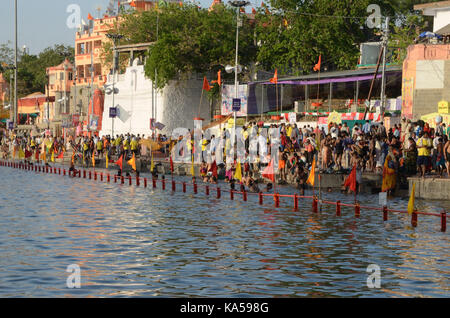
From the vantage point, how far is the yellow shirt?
92.5ft

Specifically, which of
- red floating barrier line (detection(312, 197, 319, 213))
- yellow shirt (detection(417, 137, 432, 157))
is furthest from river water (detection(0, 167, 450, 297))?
yellow shirt (detection(417, 137, 432, 157))

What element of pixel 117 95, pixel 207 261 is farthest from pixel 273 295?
pixel 117 95

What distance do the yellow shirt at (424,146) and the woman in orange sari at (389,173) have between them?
107 cm

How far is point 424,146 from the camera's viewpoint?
28.4 meters

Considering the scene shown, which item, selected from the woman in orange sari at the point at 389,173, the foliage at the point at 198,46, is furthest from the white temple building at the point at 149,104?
the woman in orange sari at the point at 389,173

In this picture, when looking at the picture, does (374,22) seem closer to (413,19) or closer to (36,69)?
(413,19)

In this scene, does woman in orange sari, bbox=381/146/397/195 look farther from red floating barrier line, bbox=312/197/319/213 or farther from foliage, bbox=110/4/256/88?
foliage, bbox=110/4/256/88

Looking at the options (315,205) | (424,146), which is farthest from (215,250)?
(424,146)

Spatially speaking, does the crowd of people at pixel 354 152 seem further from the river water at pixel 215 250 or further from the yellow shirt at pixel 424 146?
the river water at pixel 215 250

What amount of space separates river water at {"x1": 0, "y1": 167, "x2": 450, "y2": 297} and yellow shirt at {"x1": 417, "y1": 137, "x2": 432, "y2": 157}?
185 cm

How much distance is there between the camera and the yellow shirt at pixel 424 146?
92.5 ft

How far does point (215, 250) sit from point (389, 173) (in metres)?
13.4

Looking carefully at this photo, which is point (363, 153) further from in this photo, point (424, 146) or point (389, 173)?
point (424, 146)
